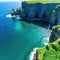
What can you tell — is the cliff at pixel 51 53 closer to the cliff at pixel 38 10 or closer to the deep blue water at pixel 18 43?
the deep blue water at pixel 18 43

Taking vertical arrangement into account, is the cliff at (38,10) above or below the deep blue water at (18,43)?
below

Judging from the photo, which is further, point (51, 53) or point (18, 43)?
point (18, 43)

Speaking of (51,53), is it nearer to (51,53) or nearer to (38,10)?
(51,53)

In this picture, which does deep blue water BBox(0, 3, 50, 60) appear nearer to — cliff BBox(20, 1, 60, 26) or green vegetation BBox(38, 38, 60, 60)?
green vegetation BBox(38, 38, 60, 60)

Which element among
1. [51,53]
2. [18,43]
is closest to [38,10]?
[18,43]

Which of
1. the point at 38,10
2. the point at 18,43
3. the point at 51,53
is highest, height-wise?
the point at 51,53

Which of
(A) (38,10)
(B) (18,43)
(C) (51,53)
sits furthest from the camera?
(A) (38,10)

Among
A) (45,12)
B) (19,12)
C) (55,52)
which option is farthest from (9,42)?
(19,12)

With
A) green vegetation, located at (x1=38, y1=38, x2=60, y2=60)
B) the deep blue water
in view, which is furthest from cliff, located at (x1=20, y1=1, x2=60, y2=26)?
green vegetation, located at (x1=38, y1=38, x2=60, y2=60)

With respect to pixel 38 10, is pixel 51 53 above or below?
above

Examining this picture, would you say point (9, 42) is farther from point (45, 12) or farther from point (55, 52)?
point (45, 12)

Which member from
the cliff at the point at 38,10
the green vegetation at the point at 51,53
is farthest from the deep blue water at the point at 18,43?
the cliff at the point at 38,10
